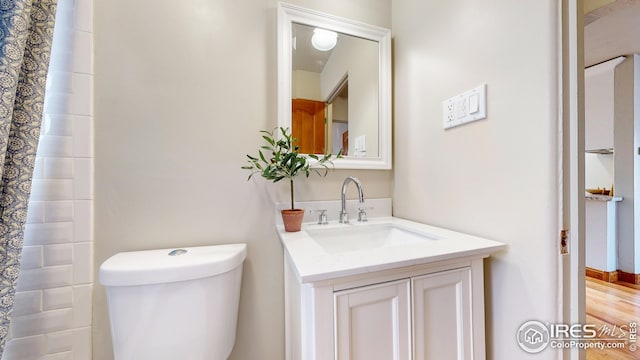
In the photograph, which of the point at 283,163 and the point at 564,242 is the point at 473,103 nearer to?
the point at 564,242

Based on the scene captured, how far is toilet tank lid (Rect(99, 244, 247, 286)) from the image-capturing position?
0.70 meters

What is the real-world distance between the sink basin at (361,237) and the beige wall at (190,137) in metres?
0.20

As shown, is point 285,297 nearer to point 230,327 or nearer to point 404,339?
point 230,327

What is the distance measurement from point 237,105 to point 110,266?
0.73m

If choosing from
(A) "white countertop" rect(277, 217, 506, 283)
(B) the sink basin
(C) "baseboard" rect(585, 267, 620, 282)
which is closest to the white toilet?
(A) "white countertop" rect(277, 217, 506, 283)

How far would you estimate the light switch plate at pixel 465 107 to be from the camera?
822 mm

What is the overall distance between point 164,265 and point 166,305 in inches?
4.8

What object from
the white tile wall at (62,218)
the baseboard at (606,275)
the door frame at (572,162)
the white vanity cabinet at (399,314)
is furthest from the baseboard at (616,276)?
the white tile wall at (62,218)

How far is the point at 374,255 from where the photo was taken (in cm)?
66

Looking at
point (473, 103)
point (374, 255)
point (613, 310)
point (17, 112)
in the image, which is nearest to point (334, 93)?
point (473, 103)

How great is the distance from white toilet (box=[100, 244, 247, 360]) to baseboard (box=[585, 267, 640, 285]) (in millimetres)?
3436

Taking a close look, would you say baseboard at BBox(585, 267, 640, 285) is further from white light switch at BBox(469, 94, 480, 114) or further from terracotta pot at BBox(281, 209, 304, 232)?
terracotta pot at BBox(281, 209, 304, 232)

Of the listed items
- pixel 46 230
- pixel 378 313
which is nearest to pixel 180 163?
pixel 46 230

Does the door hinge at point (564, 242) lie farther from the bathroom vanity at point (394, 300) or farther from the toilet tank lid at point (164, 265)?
the toilet tank lid at point (164, 265)
